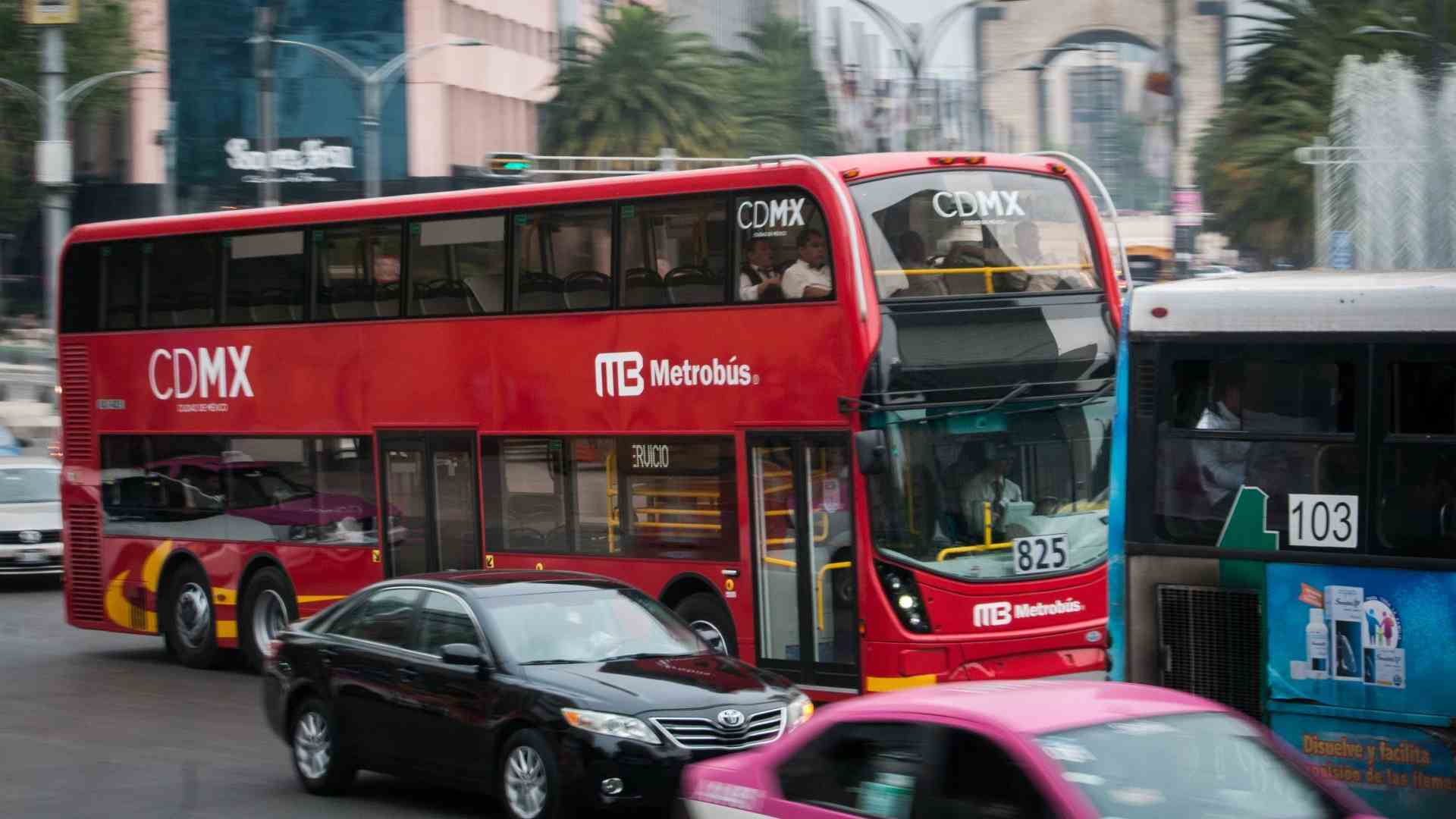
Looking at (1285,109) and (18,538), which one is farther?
(1285,109)

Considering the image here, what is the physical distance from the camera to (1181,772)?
582 centimetres

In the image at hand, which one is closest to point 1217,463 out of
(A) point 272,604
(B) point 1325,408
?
(B) point 1325,408

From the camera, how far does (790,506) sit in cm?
1335

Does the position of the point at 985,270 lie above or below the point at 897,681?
above

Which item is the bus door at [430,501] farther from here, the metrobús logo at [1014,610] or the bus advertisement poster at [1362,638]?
the bus advertisement poster at [1362,638]

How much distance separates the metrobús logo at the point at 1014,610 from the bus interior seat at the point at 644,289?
10.5 ft

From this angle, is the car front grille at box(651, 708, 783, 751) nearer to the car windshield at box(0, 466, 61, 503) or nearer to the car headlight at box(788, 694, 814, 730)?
the car headlight at box(788, 694, 814, 730)

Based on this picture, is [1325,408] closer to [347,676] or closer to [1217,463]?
[1217,463]

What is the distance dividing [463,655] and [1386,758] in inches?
177

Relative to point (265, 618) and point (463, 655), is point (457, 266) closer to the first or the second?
point (265, 618)

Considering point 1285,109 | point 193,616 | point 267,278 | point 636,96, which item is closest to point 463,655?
point 267,278

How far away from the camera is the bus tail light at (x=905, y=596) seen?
12.8 m

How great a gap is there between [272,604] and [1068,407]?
314 inches

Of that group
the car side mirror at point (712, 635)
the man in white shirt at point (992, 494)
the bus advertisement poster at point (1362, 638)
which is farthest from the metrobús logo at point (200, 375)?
the bus advertisement poster at point (1362, 638)
